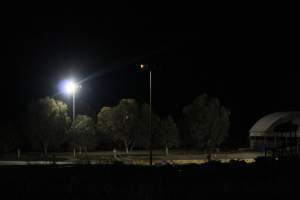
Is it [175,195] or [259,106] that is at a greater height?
[259,106]

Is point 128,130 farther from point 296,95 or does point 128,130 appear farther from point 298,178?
point 296,95

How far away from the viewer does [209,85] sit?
10419 centimetres

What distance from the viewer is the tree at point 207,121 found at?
51.7m

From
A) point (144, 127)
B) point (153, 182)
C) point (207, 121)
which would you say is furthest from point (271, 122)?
point (153, 182)

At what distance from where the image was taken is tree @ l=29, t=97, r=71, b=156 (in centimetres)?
4484

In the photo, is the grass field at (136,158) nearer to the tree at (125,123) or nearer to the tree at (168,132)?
the tree at (125,123)

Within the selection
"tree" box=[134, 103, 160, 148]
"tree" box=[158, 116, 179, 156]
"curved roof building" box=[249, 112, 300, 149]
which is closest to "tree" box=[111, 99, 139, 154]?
"tree" box=[134, 103, 160, 148]

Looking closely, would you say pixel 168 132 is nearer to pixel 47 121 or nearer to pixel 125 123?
pixel 125 123

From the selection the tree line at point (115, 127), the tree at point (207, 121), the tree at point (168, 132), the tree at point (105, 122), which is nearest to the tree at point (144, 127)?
the tree line at point (115, 127)

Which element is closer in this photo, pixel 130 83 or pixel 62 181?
pixel 62 181

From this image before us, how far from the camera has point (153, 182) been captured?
14891 mm

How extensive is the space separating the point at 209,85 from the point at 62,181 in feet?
297

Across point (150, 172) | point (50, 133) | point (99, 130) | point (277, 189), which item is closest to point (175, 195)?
point (277, 189)

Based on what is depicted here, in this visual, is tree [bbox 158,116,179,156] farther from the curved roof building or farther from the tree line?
the curved roof building
